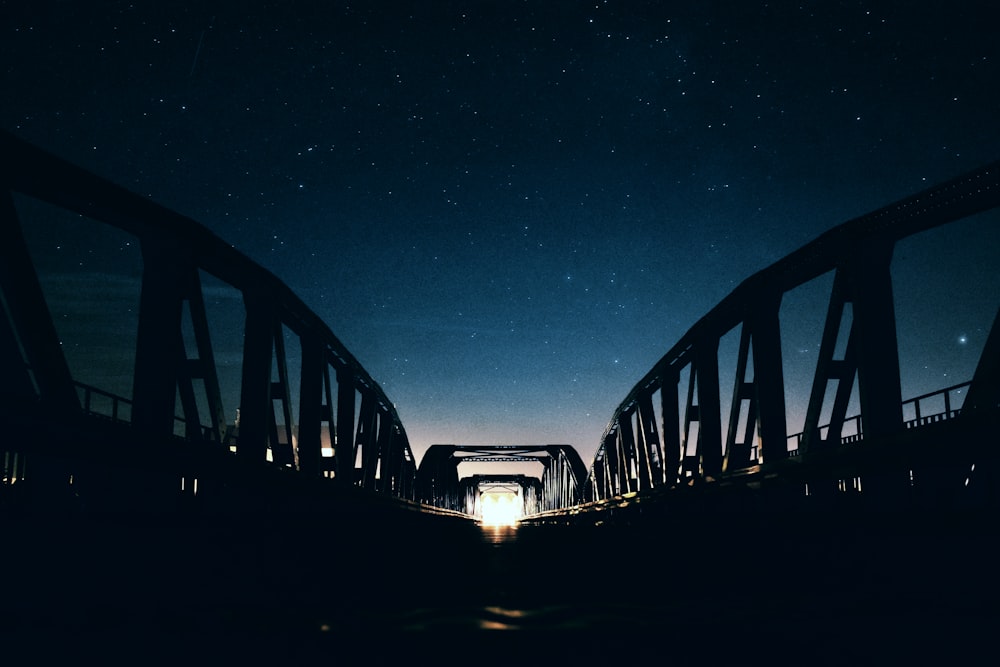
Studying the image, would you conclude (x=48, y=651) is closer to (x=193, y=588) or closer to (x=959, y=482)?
(x=193, y=588)

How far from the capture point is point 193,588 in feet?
12.4

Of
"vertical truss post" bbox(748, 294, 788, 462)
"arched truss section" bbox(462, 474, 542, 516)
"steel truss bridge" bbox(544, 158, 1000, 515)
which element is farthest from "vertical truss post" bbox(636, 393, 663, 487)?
"arched truss section" bbox(462, 474, 542, 516)

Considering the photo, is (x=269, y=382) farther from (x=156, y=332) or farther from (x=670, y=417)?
(x=670, y=417)

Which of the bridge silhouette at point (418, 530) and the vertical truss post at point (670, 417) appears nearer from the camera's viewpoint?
the bridge silhouette at point (418, 530)

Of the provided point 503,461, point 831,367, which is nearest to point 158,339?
point 831,367

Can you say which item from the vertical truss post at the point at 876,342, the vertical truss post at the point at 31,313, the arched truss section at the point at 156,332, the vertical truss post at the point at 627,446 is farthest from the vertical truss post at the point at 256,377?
the vertical truss post at the point at 627,446

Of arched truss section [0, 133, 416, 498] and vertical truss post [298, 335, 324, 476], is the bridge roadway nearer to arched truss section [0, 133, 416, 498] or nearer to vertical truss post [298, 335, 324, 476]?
arched truss section [0, 133, 416, 498]

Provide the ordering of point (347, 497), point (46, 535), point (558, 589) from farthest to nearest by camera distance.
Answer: point (347, 497)
point (46, 535)
point (558, 589)

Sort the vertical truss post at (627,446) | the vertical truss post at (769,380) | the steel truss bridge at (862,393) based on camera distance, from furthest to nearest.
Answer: the vertical truss post at (627,446), the vertical truss post at (769,380), the steel truss bridge at (862,393)

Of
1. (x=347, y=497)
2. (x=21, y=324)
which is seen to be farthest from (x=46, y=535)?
(x=347, y=497)

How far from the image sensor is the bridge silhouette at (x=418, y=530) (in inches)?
125

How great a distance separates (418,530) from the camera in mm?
11195

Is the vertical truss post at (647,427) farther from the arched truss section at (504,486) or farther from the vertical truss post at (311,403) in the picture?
the arched truss section at (504,486)

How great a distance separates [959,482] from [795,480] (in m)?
1.53
